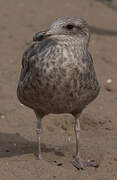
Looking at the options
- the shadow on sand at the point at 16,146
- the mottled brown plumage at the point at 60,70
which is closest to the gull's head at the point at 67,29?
the mottled brown plumage at the point at 60,70

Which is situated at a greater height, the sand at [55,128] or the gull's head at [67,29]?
the gull's head at [67,29]

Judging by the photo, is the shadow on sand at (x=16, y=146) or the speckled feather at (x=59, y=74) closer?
the speckled feather at (x=59, y=74)

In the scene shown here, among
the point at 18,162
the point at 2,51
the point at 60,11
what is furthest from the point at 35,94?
the point at 60,11

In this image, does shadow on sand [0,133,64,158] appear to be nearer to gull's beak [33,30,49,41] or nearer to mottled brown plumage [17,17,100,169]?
mottled brown plumage [17,17,100,169]

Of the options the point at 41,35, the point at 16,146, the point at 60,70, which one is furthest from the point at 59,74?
the point at 16,146

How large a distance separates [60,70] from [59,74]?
5 centimetres

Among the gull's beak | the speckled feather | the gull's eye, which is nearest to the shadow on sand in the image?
the speckled feather

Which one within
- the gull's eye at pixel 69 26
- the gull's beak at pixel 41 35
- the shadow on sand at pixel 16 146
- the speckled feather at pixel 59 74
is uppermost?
the gull's eye at pixel 69 26

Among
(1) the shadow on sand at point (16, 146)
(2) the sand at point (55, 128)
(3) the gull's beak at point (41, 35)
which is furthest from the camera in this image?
(1) the shadow on sand at point (16, 146)

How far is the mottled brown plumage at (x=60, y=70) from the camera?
5.29m

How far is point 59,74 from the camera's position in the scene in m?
5.36

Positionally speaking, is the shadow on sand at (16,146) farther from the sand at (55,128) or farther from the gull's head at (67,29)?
the gull's head at (67,29)

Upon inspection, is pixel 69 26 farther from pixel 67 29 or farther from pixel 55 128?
pixel 55 128

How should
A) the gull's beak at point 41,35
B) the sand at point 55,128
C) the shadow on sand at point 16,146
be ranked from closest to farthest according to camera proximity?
the gull's beak at point 41,35, the sand at point 55,128, the shadow on sand at point 16,146
